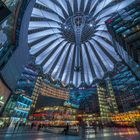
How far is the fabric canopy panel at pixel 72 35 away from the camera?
42875 mm

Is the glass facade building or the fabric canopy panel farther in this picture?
the fabric canopy panel

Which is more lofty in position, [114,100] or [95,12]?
[95,12]

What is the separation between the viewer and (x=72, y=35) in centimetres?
5275

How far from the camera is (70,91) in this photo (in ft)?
340

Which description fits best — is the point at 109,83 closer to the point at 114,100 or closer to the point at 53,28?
the point at 114,100

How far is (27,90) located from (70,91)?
4258cm

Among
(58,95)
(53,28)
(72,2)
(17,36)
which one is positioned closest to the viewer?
(17,36)

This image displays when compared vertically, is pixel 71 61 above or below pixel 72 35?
below

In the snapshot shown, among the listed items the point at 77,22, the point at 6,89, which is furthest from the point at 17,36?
the point at 77,22

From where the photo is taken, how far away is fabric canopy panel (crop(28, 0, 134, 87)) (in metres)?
A: 42.9

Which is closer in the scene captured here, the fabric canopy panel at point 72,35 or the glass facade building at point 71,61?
the glass facade building at point 71,61

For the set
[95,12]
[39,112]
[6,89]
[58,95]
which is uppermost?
[95,12]

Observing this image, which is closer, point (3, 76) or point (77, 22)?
point (3, 76)

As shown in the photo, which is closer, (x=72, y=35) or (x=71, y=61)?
(x=72, y=35)
